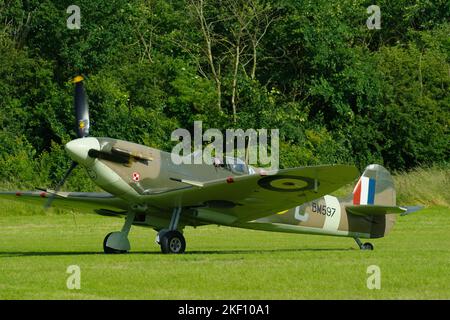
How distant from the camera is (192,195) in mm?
18281

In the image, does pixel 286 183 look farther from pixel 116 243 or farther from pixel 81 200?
pixel 81 200

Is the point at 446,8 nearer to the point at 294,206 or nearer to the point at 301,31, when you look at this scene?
the point at 301,31

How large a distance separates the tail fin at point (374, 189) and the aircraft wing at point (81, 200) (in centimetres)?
473

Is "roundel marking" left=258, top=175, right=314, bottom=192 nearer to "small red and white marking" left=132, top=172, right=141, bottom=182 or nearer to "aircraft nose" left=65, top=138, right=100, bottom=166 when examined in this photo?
"small red and white marking" left=132, top=172, right=141, bottom=182

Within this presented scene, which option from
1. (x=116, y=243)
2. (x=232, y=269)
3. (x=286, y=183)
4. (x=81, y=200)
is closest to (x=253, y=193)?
(x=286, y=183)

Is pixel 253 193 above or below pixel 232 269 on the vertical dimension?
above

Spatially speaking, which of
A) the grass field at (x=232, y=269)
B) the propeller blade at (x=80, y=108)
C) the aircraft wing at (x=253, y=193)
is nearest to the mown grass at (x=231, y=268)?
the grass field at (x=232, y=269)

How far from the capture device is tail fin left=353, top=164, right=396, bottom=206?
70.3 ft

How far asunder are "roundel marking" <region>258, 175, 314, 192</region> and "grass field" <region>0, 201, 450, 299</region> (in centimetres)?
113

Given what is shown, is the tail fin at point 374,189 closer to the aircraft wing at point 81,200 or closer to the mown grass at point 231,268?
the mown grass at point 231,268

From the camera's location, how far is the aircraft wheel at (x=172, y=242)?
18.3m

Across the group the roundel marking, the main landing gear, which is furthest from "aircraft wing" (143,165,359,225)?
the main landing gear

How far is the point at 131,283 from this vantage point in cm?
1358

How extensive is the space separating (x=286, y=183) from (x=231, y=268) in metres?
2.75
